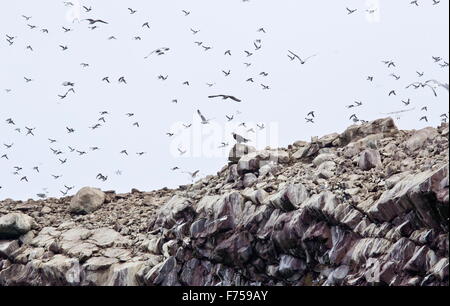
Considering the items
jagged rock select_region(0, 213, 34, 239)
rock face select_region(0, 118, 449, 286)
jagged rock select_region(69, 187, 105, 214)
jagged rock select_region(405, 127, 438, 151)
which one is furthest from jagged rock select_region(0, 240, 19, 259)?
jagged rock select_region(405, 127, 438, 151)

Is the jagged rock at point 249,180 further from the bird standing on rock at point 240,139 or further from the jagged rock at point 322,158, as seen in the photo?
the bird standing on rock at point 240,139

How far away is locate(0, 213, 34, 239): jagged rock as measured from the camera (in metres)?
48.9

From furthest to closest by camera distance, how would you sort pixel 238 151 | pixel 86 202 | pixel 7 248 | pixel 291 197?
pixel 86 202 → pixel 7 248 → pixel 238 151 → pixel 291 197

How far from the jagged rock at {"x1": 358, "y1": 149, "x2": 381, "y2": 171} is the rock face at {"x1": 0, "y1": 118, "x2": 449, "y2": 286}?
0.05m

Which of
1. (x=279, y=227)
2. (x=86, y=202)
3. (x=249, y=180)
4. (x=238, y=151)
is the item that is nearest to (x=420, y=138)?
(x=279, y=227)

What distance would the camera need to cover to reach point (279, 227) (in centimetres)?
3612

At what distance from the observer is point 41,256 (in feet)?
151

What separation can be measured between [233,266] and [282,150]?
30.9 ft

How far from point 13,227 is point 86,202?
5.23 m

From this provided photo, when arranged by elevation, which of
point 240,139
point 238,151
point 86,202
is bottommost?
point 86,202

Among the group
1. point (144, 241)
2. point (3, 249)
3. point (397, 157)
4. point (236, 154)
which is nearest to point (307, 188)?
point (397, 157)

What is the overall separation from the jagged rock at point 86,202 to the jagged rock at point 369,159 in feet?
69.1

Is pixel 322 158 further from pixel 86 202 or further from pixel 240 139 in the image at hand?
pixel 86 202

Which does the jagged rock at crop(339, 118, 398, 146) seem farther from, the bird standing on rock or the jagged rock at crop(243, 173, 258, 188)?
the bird standing on rock
